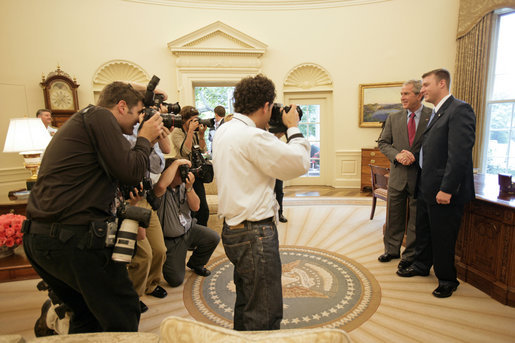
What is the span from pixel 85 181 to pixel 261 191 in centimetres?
76

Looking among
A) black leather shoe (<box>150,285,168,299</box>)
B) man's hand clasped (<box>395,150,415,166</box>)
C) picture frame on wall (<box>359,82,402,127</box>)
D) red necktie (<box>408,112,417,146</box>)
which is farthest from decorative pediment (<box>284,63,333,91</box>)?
black leather shoe (<box>150,285,168,299</box>)

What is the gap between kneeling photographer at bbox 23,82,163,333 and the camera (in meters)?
1.15

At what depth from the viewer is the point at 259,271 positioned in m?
1.38

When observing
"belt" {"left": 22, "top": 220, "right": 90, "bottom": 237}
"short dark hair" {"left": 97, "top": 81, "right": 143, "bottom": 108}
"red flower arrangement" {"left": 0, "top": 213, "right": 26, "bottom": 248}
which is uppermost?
"short dark hair" {"left": 97, "top": 81, "right": 143, "bottom": 108}

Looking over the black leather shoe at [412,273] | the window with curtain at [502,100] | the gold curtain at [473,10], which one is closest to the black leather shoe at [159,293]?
the black leather shoe at [412,273]

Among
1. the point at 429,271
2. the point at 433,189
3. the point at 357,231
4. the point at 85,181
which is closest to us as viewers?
the point at 85,181

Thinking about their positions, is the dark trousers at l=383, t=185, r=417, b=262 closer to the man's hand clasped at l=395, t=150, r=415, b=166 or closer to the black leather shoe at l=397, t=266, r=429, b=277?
the black leather shoe at l=397, t=266, r=429, b=277

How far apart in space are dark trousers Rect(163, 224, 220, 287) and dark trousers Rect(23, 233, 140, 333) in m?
1.14

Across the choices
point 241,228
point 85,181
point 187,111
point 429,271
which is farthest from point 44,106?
point 429,271

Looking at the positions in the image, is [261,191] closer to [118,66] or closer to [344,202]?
[344,202]

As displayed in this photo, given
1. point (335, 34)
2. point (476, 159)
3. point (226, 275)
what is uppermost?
point (335, 34)

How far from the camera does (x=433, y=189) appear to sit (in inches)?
86.2

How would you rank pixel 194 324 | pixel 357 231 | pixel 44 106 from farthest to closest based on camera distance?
pixel 44 106
pixel 357 231
pixel 194 324

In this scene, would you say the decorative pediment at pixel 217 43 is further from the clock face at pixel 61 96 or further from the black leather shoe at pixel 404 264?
the black leather shoe at pixel 404 264
